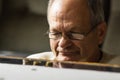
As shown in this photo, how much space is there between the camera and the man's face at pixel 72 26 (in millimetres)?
512

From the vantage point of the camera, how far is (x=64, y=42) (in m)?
0.51

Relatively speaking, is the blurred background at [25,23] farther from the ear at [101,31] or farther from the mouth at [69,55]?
the mouth at [69,55]

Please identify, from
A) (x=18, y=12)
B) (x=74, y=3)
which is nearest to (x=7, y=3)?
(x=18, y=12)

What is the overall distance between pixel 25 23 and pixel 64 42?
255 mm

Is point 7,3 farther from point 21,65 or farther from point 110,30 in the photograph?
point 21,65

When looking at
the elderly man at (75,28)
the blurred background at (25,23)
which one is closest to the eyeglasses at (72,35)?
the elderly man at (75,28)

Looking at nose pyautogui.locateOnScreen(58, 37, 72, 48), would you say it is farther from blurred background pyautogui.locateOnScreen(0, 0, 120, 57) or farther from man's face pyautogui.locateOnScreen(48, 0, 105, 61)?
blurred background pyautogui.locateOnScreen(0, 0, 120, 57)

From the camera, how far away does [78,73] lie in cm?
Answer: 34

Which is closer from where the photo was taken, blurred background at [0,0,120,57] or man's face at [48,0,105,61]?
man's face at [48,0,105,61]

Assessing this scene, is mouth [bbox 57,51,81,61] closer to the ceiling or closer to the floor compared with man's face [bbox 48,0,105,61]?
closer to the floor

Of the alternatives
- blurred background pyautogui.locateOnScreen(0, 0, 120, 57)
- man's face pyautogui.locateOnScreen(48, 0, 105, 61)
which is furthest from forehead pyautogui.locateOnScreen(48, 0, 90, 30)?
blurred background pyautogui.locateOnScreen(0, 0, 120, 57)

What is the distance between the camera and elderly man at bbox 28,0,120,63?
514 mm

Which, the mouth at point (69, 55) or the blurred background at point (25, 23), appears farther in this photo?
the blurred background at point (25, 23)

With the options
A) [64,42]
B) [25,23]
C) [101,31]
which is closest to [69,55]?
[64,42]
